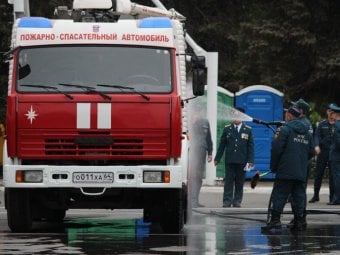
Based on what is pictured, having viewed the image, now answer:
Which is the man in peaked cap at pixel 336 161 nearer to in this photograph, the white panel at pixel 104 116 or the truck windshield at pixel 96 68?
the truck windshield at pixel 96 68

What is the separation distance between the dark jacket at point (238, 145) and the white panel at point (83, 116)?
6.94m

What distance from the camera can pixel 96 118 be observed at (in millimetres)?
15133

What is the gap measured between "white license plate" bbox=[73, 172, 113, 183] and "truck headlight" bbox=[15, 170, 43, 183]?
44 cm

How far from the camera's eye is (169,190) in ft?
51.3

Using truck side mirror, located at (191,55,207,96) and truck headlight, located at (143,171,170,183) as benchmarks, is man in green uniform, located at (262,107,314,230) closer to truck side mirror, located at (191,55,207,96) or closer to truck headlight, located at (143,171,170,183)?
truck side mirror, located at (191,55,207,96)

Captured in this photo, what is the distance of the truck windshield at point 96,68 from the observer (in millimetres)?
15422

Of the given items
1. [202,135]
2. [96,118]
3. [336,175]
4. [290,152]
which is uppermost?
[96,118]

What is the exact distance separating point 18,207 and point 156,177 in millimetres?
1898

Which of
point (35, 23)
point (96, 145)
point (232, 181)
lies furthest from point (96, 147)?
point (232, 181)

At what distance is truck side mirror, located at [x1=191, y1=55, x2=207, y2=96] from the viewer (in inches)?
638

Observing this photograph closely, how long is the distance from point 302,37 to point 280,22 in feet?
3.13

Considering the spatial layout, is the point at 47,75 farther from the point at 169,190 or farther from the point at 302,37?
the point at 302,37

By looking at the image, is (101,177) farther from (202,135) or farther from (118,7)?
(202,135)

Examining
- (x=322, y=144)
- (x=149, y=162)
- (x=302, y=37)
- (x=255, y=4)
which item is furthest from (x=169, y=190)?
(x=255, y=4)
